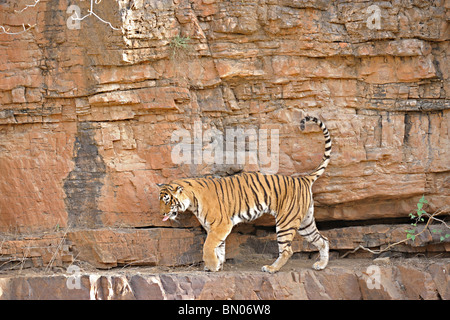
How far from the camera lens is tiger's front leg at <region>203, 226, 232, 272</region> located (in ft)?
24.7

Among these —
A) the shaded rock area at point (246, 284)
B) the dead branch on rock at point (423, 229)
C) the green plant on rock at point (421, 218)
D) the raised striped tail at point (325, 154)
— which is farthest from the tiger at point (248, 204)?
the green plant on rock at point (421, 218)

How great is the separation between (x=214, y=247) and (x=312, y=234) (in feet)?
4.77

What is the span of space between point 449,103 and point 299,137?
2204 millimetres

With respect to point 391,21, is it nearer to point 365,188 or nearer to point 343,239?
point 365,188

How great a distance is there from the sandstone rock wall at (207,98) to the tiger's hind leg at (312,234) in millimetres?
458

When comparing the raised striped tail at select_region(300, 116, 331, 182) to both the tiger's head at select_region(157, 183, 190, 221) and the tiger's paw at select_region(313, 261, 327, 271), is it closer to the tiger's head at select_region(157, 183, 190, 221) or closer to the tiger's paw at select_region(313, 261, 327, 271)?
the tiger's paw at select_region(313, 261, 327, 271)

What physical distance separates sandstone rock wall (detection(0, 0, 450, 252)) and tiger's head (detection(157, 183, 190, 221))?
0.48 meters

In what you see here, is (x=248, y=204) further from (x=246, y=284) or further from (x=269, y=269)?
(x=246, y=284)

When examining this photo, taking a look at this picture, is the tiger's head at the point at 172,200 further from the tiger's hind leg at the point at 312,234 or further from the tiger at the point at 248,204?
the tiger's hind leg at the point at 312,234

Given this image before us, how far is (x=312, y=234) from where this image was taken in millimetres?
7883

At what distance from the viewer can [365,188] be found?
8078mm

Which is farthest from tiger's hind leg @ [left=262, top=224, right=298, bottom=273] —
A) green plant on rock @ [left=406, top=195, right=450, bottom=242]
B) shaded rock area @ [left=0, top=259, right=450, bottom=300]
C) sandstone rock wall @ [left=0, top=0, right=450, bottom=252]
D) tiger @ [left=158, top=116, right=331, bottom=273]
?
green plant on rock @ [left=406, top=195, right=450, bottom=242]

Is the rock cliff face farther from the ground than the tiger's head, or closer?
farther from the ground

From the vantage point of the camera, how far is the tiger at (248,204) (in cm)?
756
